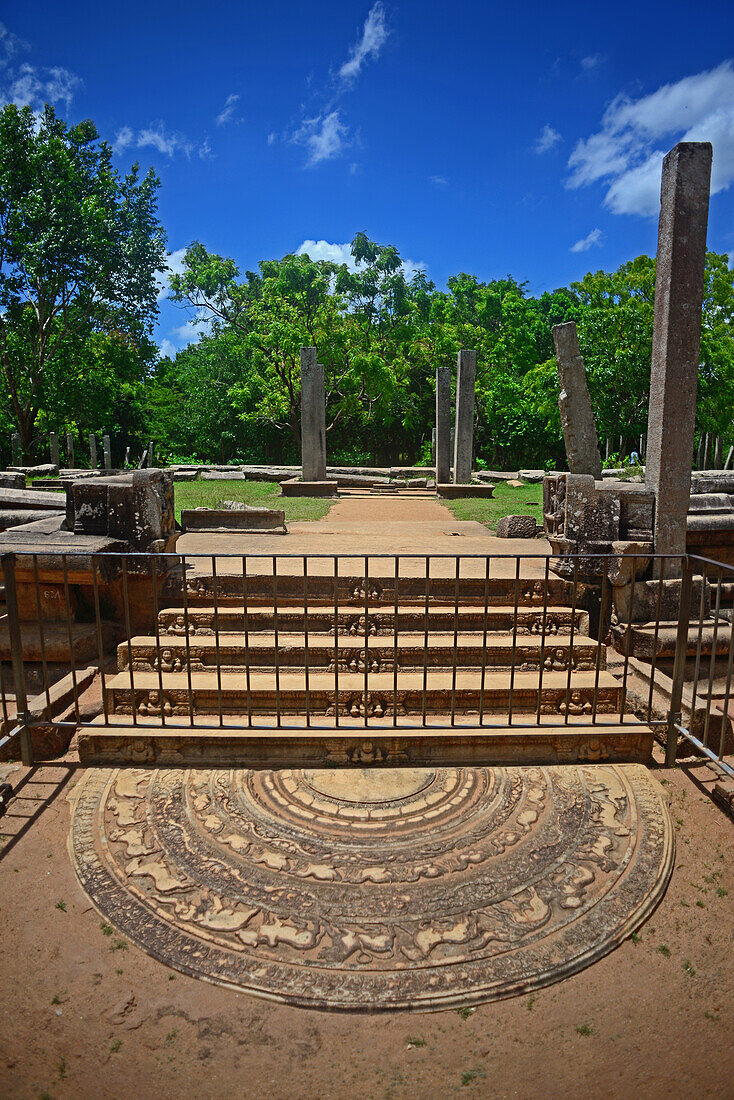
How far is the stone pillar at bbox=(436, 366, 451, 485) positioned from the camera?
18266 millimetres

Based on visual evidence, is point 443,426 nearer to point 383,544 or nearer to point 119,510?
point 383,544

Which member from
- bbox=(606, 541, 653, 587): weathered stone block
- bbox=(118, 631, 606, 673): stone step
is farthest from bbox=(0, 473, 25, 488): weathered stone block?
bbox=(606, 541, 653, 587): weathered stone block

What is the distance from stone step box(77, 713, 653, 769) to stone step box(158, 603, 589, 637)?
1212 mm

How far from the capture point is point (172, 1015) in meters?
2.13

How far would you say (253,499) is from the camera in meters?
13.2

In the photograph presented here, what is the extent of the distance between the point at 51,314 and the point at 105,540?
18.5 meters

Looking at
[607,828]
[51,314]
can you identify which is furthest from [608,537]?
[51,314]

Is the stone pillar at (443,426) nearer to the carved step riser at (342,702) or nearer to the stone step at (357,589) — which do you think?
the stone step at (357,589)

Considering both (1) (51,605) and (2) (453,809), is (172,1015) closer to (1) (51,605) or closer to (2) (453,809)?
(2) (453,809)

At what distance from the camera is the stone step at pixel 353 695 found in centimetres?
410

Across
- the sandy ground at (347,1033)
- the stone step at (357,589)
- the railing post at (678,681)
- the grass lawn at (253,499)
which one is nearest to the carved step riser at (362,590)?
the stone step at (357,589)

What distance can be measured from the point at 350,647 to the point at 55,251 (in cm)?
1961

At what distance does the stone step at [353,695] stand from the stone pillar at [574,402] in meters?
5.45

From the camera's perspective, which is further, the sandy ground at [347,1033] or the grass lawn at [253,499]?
the grass lawn at [253,499]
